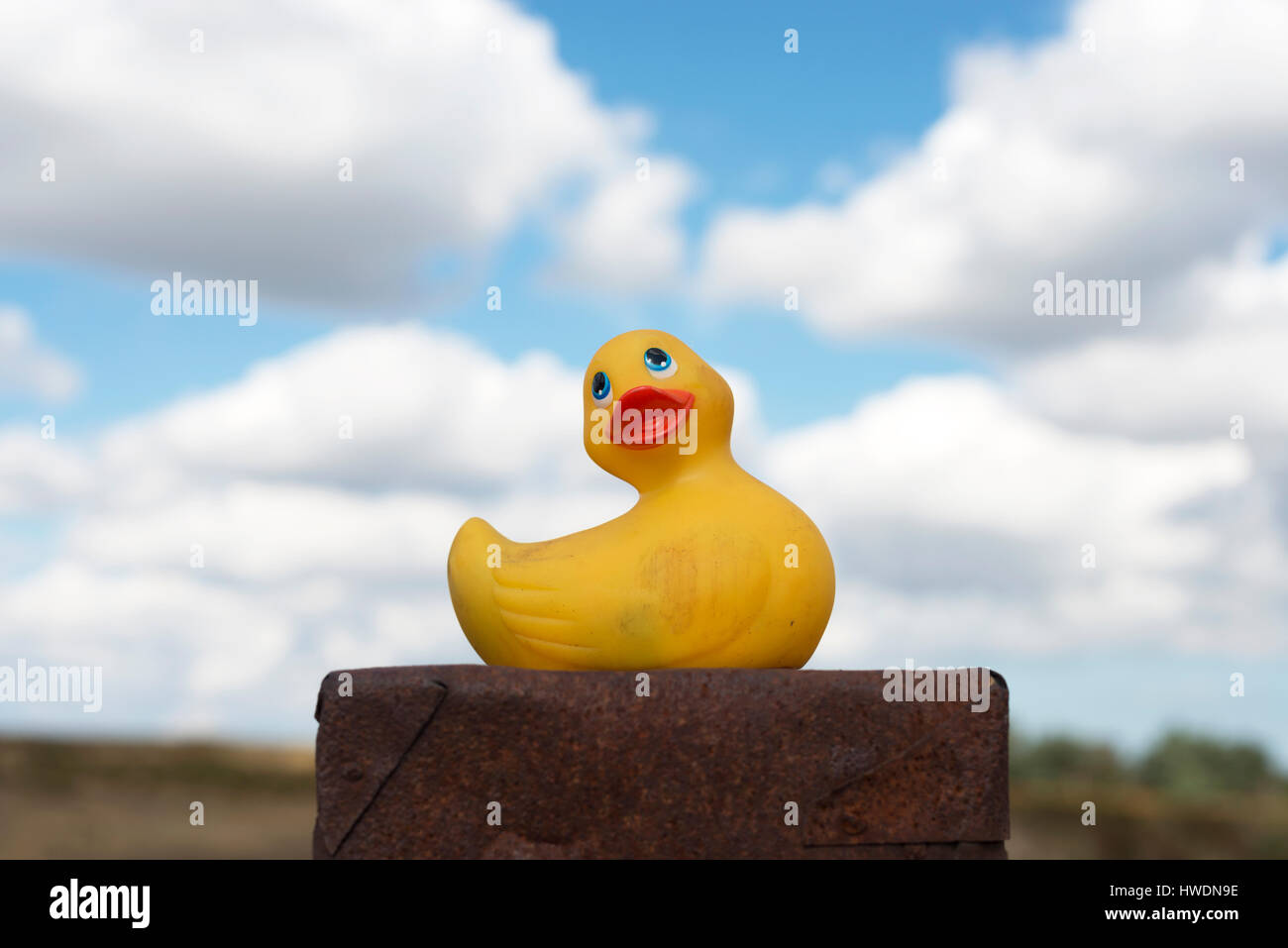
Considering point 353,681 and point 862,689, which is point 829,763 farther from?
point 353,681

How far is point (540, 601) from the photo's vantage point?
548 centimetres

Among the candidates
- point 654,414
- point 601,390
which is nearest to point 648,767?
point 654,414

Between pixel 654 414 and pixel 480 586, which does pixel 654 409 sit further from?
pixel 480 586

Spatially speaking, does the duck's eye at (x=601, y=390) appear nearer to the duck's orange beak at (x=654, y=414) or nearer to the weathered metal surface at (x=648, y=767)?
the duck's orange beak at (x=654, y=414)

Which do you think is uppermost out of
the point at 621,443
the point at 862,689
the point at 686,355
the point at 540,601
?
the point at 686,355

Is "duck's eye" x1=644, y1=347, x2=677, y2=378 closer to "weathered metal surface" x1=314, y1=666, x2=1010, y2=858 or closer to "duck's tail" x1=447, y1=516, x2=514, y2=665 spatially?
"duck's tail" x1=447, y1=516, x2=514, y2=665

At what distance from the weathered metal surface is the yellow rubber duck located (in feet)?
0.83

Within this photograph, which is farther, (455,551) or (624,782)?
(455,551)

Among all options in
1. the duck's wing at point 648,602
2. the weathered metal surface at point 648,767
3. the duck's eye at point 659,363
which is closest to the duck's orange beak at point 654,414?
the duck's eye at point 659,363

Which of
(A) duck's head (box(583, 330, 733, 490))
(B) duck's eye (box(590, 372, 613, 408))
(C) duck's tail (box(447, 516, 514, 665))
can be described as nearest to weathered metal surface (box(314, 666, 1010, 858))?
(C) duck's tail (box(447, 516, 514, 665))

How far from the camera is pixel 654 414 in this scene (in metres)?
5.82

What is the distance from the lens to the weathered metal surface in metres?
5.03
